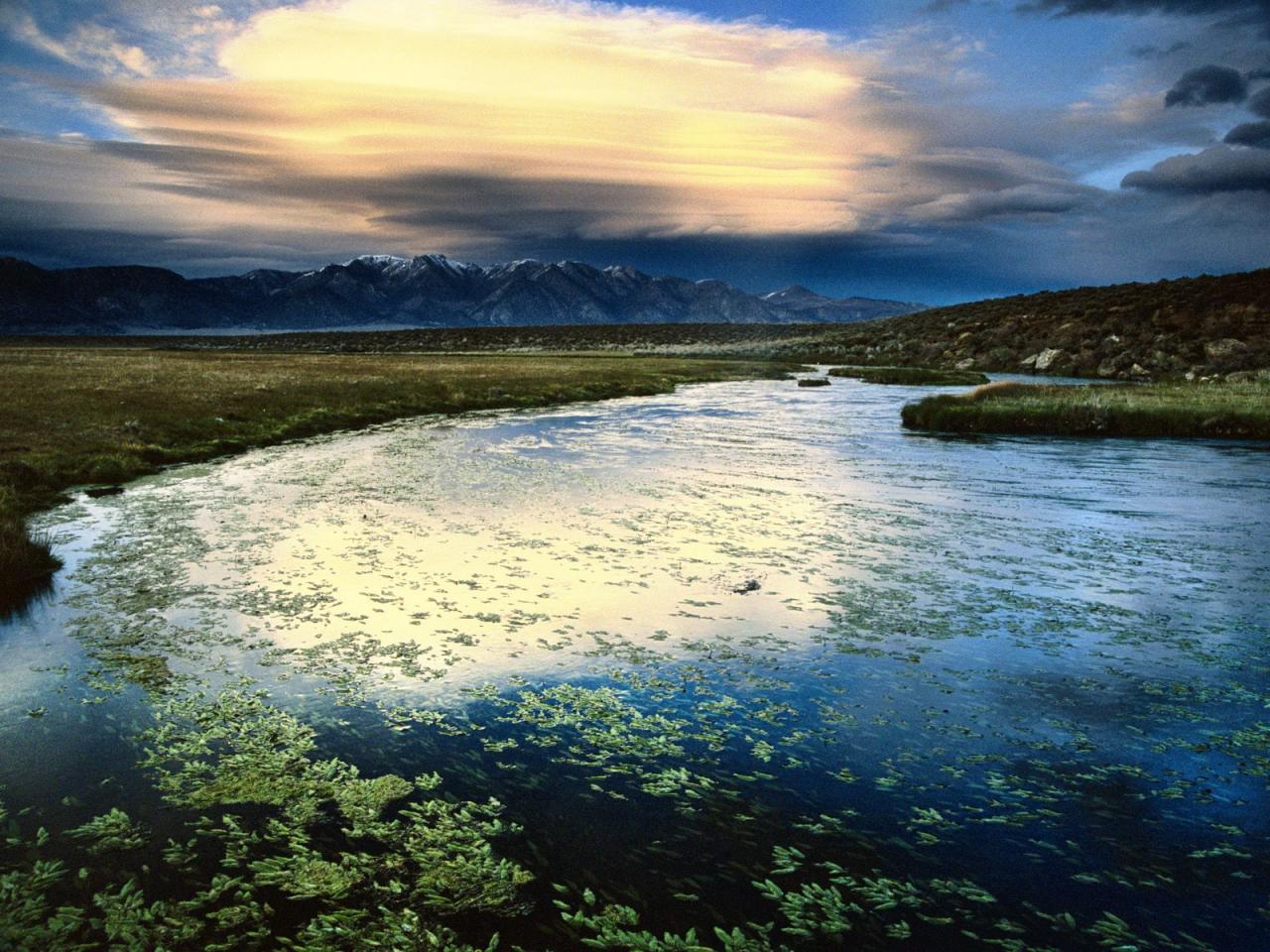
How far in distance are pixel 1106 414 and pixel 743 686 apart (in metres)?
39.0

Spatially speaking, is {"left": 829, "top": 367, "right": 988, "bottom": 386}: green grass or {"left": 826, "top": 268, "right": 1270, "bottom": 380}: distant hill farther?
{"left": 829, "top": 367, "right": 988, "bottom": 386}: green grass

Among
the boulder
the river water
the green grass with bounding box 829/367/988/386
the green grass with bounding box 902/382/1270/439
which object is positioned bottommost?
the river water

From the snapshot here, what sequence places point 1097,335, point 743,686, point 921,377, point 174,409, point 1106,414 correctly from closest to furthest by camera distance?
1. point 743,686
2. point 174,409
3. point 1106,414
4. point 921,377
5. point 1097,335

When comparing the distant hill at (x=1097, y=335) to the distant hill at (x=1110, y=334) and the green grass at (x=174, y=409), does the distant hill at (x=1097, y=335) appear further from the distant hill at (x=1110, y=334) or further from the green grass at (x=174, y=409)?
the green grass at (x=174, y=409)

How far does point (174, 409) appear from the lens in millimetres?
41188

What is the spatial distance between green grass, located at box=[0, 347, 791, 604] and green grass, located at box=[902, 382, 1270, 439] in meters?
29.7

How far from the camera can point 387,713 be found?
1124 centimetres

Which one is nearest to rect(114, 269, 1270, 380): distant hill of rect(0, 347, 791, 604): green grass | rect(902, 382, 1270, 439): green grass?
rect(902, 382, 1270, 439): green grass

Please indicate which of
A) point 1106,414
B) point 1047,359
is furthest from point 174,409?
point 1047,359

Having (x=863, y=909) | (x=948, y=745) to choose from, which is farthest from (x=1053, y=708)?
(x=863, y=909)

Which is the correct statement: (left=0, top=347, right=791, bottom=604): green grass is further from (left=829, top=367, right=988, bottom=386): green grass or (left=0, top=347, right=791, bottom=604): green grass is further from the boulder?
the boulder

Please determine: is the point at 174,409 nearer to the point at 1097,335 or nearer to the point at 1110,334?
the point at 1110,334

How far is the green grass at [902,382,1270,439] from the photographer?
40656 mm

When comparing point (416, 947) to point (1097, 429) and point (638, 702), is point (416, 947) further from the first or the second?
point (1097, 429)
